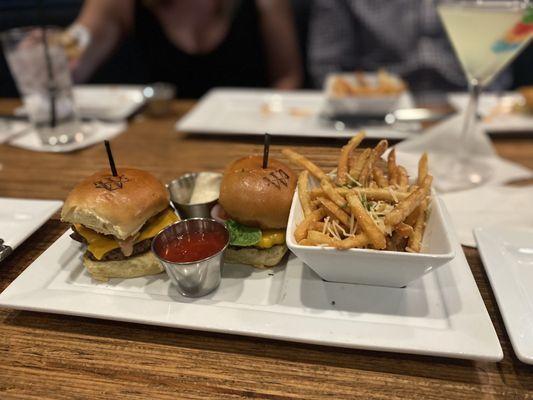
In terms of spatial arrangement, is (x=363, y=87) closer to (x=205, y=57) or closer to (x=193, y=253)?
(x=205, y=57)

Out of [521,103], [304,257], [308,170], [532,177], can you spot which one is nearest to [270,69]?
[521,103]

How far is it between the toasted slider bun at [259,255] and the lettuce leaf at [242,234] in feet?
0.16

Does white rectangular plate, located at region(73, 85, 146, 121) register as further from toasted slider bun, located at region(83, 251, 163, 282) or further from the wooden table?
Answer: the wooden table

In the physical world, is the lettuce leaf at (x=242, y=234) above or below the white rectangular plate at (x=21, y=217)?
above

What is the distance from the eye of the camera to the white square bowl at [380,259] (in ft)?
3.72

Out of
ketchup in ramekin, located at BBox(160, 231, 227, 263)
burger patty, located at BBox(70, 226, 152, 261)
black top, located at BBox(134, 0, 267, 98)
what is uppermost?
ketchup in ramekin, located at BBox(160, 231, 227, 263)

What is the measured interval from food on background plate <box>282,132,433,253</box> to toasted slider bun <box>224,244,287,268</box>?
174mm

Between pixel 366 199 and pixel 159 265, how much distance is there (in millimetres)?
675

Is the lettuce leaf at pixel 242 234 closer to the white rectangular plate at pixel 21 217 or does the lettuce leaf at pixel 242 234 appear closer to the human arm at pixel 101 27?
the white rectangular plate at pixel 21 217

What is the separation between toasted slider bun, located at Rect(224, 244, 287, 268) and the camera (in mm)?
1408

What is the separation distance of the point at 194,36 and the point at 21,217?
294 centimetres

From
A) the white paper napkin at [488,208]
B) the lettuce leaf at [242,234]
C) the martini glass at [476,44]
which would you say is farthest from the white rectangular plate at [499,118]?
the lettuce leaf at [242,234]

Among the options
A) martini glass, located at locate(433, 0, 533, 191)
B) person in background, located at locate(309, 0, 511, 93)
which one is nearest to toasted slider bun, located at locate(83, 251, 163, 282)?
martini glass, located at locate(433, 0, 533, 191)

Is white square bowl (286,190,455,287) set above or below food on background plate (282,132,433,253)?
below
